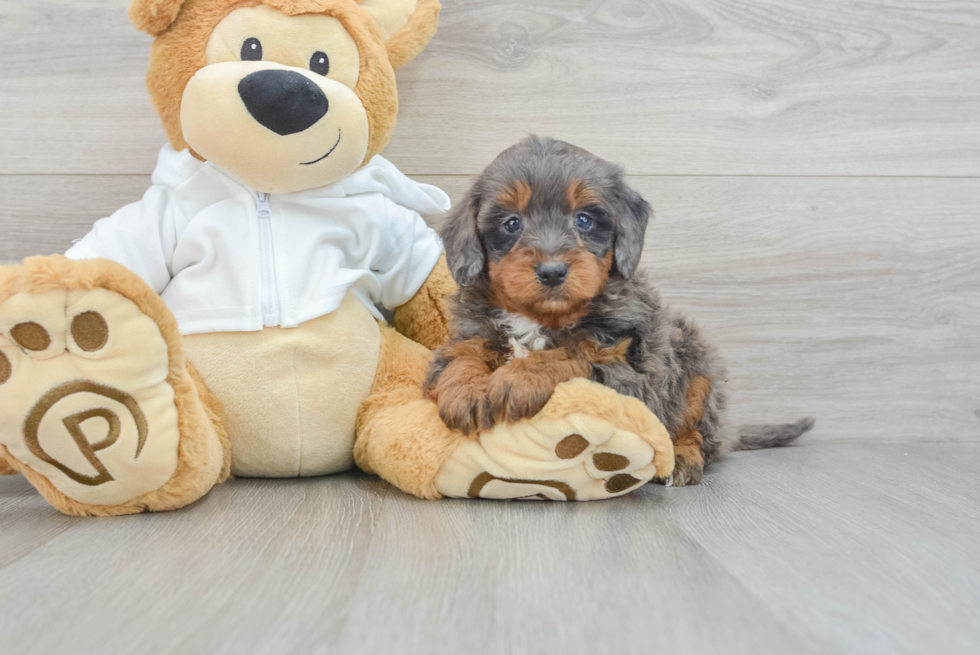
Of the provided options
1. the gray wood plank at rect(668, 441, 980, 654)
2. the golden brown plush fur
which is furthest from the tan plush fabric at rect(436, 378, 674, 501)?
the golden brown plush fur

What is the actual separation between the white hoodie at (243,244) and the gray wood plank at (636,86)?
0.43 meters

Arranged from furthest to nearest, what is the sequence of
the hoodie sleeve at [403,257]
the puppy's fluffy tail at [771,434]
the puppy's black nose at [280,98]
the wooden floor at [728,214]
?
the puppy's fluffy tail at [771,434], the hoodie sleeve at [403,257], the puppy's black nose at [280,98], the wooden floor at [728,214]

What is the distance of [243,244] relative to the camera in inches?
66.7

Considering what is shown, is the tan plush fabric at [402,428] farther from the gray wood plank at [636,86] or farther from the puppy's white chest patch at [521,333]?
the gray wood plank at [636,86]

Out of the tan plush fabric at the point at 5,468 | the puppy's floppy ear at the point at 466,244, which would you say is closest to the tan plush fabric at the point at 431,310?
the puppy's floppy ear at the point at 466,244

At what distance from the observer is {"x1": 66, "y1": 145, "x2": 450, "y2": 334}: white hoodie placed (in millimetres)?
1665

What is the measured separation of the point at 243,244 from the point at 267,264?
3.0 inches

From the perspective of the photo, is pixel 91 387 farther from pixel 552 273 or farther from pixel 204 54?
pixel 552 273

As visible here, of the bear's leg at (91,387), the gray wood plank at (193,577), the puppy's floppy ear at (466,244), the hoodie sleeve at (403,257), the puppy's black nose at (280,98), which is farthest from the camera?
the hoodie sleeve at (403,257)

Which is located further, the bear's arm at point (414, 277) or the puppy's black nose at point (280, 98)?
the bear's arm at point (414, 277)

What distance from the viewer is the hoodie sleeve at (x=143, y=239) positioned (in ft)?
5.40

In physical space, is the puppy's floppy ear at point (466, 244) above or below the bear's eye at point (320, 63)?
below

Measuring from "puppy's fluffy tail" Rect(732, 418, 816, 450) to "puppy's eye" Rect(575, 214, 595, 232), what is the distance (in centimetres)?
99

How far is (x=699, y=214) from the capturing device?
225cm
